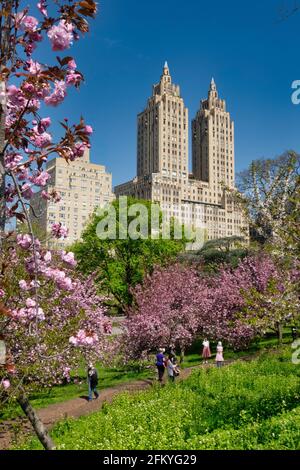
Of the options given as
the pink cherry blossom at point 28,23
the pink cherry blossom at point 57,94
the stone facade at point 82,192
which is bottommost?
the pink cherry blossom at point 57,94

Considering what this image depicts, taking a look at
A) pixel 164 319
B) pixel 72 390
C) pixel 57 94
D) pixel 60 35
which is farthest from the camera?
pixel 164 319

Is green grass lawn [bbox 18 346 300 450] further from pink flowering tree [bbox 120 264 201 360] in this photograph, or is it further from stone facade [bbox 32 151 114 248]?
stone facade [bbox 32 151 114 248]

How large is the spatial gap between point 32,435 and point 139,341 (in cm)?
1163

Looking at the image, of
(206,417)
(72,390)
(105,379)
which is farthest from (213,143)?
(206,417)

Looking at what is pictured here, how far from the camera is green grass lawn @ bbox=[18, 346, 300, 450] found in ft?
29.8

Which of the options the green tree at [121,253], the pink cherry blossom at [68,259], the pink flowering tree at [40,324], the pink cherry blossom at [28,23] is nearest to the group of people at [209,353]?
the pink flowering tree at [40,324]

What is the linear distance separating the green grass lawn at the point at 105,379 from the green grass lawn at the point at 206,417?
3674 millimetres

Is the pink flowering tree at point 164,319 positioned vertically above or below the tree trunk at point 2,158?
below

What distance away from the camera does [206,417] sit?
1248 centimetres

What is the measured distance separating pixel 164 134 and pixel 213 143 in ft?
73.1

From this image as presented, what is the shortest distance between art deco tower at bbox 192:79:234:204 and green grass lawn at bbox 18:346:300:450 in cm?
15535

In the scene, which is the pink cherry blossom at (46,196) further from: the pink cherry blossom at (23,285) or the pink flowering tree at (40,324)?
the pink cherry blossom at (23,285)

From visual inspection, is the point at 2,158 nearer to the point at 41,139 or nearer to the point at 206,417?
the point at 41,139

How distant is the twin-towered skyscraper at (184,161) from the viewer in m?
158
